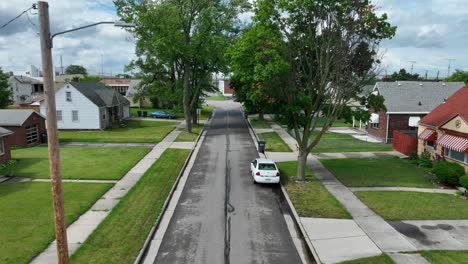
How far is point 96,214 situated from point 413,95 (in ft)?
110

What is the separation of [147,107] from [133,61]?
28.4m

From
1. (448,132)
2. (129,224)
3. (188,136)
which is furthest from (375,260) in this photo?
(188,136)

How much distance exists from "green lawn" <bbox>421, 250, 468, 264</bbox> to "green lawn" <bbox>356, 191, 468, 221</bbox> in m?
3.38

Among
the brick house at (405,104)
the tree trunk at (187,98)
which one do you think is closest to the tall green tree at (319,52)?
the brick house at (405,104)

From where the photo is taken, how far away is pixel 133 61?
5153 cm

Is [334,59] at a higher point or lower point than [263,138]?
higher

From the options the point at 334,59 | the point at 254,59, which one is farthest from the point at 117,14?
the point at 334,59

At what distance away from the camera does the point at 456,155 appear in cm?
2483

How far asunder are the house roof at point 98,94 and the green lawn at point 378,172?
3089 cm

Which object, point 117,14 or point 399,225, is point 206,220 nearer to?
point 399,225

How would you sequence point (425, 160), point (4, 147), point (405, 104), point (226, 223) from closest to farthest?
point (226, 223)
point (425, 160)
point (4, 147)
point (405, 104)

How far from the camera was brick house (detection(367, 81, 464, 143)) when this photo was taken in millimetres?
36562

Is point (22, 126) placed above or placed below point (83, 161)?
above

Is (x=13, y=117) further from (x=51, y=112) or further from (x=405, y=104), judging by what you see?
(x=405, y=104)
